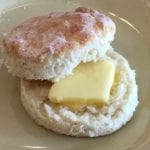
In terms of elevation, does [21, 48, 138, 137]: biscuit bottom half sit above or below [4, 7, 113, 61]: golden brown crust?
below

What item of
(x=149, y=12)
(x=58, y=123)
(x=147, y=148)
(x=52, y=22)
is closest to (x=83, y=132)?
(x=58, y=123)

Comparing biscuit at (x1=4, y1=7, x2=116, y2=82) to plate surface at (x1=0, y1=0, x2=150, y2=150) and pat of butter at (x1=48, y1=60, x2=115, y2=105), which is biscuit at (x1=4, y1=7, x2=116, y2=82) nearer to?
pat of butter at (x1=48, y1=60, x2=115, y2=105)

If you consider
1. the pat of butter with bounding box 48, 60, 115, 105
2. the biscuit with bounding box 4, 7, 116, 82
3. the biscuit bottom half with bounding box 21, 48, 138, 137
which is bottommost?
the biscuit bottom half with bounding box 21, 48, 138, 137

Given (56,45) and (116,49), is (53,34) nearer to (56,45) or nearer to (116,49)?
(56,45)

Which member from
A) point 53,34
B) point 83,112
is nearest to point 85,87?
point 83,112

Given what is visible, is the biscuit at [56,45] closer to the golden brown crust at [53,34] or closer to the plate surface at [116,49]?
the golden brown crust at [53,34]

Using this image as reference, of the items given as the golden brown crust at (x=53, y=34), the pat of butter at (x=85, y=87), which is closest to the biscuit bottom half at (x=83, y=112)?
the pat of butter at (x=85, y=87)

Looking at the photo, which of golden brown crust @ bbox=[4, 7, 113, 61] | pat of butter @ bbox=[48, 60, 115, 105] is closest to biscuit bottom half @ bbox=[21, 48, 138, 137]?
pat of butter @ bbox=[48, 60, 115, 105]
